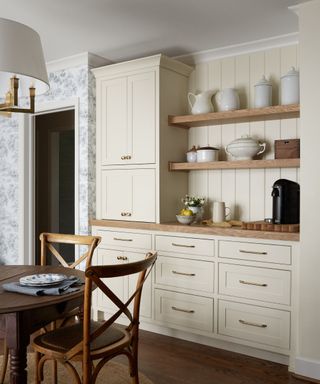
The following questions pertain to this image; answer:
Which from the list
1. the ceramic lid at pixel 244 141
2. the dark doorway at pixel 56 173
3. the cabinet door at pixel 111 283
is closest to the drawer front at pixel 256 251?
the ceramic lid at pixel 244 141

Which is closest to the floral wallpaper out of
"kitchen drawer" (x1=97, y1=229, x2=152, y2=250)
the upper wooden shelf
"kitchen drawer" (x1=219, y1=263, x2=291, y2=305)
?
"kitchen drawer" (x1=97, y1=229, x2=152, y2=250)

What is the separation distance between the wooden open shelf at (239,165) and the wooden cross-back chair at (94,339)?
4.69 ft

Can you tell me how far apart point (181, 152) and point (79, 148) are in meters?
0.98

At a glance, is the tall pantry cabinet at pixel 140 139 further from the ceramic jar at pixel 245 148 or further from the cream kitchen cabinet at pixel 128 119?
the ceramic jar at pixel 245 148

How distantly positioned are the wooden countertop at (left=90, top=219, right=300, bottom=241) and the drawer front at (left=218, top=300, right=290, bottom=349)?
20.1 inches

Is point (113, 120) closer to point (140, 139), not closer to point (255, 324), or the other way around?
point (140, 139)

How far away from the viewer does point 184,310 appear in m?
3.35

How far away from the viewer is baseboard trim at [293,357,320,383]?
8.96 feet

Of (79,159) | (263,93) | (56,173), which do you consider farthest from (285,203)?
(56,173)

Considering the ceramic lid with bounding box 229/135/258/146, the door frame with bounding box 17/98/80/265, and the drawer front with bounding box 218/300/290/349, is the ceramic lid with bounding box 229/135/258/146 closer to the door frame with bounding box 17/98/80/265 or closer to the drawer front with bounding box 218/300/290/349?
the drawer front with bounding box 218/300/290/349

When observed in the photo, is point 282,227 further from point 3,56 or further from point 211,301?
point 3,56

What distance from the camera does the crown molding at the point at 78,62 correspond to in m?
3.98

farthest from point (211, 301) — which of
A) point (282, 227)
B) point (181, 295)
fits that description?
point (282, 227)

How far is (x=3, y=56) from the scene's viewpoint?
6.47 ft
